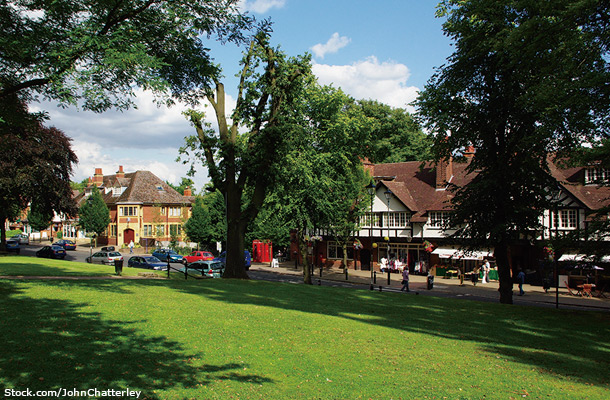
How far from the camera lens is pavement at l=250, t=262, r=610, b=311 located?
28.0 m

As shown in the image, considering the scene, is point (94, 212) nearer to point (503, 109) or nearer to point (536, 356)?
point (503, 109)

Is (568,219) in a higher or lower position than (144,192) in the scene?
lower

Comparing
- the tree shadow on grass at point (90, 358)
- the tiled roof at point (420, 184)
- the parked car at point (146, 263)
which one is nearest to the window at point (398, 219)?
the tiled roof at point (420, 184)

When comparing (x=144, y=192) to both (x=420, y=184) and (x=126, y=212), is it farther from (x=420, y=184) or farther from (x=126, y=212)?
(x=420, y=184)

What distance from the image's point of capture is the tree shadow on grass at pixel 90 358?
6.92 meters

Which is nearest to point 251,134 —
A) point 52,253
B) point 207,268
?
point 207,268

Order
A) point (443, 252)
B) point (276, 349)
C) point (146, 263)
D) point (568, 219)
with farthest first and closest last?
point (443, 252)
point (146, 263)
point (568, 219)
point (276, 349)

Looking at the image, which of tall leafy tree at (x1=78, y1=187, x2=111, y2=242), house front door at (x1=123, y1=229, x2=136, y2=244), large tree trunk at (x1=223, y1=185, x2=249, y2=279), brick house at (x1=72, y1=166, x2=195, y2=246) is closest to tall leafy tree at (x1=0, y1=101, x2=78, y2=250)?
large tree trunk at (x1=223, y1=185, x2=249, y2=279)

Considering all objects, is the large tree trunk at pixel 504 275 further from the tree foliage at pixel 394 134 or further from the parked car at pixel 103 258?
the tree foliage at pixel 394 134

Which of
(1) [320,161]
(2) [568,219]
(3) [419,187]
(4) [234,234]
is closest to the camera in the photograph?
(4) [234,234]

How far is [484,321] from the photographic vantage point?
16.2m

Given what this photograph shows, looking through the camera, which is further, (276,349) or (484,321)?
(484,321)

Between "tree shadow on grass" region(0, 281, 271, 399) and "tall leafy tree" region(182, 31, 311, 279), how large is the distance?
14.9m

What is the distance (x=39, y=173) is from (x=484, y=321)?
38.1 m
